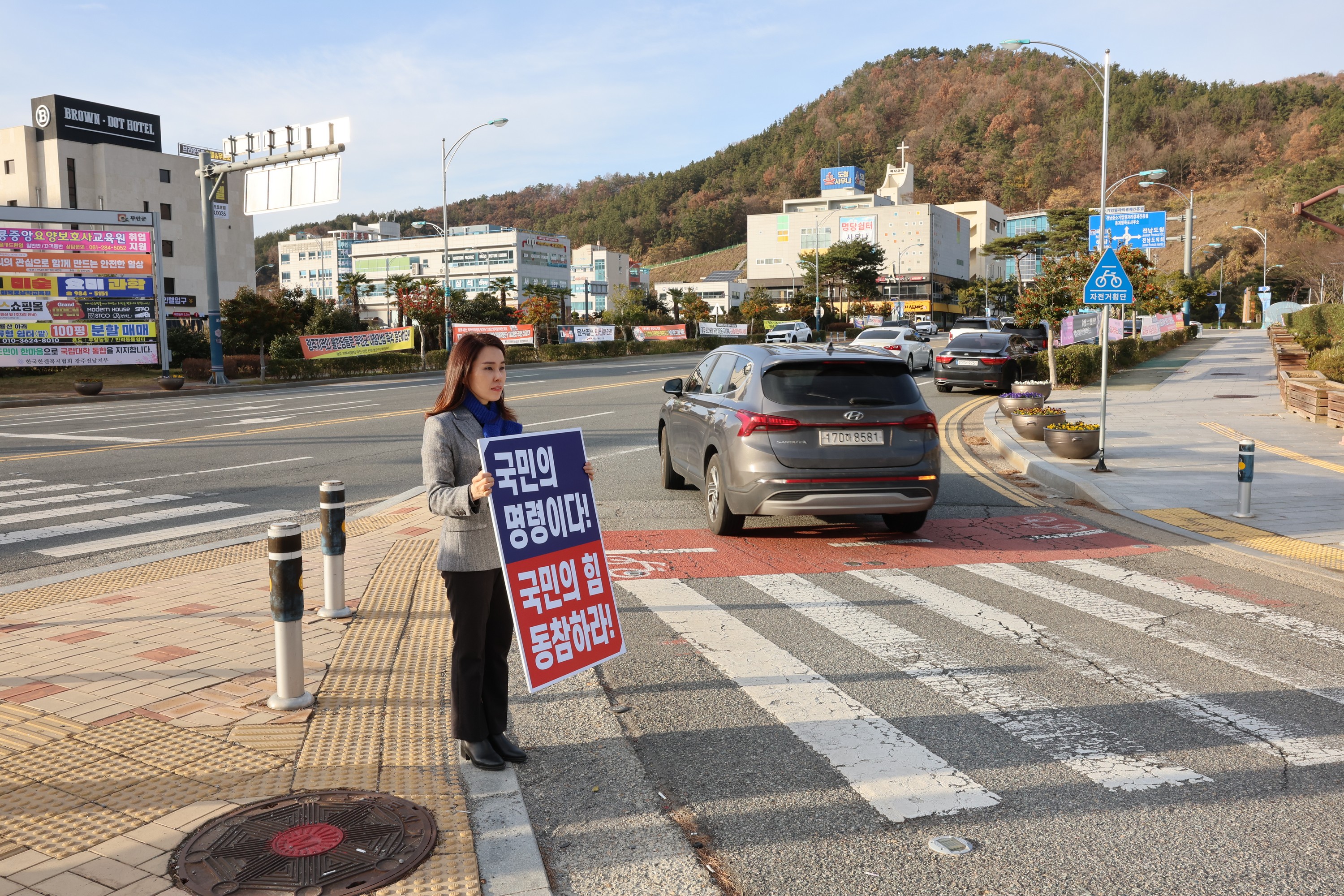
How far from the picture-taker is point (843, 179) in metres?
152

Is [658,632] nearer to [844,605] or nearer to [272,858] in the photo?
[844,605]

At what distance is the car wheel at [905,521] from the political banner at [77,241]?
107ft

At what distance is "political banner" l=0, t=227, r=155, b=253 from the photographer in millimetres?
31875

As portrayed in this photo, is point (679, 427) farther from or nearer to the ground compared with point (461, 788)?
farther from the ground

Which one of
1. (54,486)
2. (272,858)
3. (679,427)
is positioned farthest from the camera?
(54,486)

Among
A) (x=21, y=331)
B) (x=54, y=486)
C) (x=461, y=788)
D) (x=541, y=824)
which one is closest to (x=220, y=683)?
(x=461, y=788)

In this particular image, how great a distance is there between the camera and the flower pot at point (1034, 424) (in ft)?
51.6

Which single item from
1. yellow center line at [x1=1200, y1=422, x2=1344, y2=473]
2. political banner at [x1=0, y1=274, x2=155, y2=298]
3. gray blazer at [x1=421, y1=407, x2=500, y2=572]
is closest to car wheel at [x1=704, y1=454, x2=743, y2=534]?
gray blazer at [x1=421, y1=407, x2=500, y2=572]

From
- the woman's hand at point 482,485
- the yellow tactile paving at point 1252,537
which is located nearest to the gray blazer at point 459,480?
the woman's hand at point 482,485

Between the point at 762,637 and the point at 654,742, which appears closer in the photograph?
the point at 654,742

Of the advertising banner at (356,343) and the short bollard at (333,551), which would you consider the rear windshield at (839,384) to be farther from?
the advertising banner at (356,343)

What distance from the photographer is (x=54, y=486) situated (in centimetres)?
1198

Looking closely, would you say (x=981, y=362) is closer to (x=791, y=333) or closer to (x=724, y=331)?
(x=791, y=333)

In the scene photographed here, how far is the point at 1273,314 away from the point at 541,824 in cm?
9519
